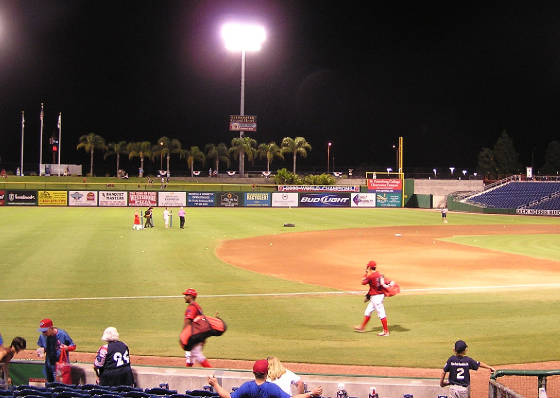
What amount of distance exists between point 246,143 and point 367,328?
298 feet

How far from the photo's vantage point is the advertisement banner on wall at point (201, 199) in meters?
65.5

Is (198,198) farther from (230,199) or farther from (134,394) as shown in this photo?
(134,394)

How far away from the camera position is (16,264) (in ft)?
76.3

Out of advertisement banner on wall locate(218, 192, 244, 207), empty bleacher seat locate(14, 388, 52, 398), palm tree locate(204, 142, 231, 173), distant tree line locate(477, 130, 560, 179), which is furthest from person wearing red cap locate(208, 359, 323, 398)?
distant tree line locate(477, 130, 560, 179)

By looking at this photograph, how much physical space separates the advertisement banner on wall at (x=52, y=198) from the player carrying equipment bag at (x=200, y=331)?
57.5 metres

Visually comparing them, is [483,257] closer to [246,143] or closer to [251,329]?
[251,329]

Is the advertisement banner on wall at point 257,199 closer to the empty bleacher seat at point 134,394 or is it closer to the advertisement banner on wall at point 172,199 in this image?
the advertisement banner on wall at point 172,199

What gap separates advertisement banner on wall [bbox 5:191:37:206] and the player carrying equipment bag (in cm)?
5847

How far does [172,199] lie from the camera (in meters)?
64.8

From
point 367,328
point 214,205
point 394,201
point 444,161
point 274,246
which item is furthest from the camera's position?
point 444,161

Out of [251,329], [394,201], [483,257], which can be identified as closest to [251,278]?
[251,329]

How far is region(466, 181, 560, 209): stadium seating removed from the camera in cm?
6588

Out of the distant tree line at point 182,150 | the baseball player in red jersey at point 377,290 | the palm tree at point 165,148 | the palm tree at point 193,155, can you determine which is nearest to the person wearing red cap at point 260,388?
the baseball player in red jersey at point 377,290

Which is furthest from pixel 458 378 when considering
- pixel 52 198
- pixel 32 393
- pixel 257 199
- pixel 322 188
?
pixel 322 188
